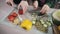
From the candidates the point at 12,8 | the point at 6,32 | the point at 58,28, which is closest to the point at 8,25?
the point at 6,32

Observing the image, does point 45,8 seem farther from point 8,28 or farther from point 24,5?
point 8,28

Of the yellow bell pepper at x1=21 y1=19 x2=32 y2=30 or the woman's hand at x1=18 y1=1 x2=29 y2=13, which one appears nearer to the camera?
the yellow bell pepper at x1=21 y1=19 x2=32 y2=30

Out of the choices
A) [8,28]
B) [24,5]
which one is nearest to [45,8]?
[24,5]

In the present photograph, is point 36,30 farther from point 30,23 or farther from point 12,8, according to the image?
point 12,8

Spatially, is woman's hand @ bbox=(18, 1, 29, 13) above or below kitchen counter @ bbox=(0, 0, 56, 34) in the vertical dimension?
above

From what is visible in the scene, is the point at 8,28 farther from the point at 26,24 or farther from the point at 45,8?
the point at 45,8

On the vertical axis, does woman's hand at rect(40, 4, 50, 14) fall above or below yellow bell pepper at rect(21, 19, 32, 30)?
above

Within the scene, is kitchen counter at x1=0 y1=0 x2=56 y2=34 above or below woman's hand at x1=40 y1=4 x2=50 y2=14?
below

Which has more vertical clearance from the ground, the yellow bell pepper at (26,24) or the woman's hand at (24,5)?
the woman's hand at (24,5)

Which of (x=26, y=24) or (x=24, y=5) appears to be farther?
(x=24, y=5)

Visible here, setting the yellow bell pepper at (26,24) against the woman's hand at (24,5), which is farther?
the woman's hand at (24,5)

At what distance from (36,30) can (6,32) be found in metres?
0.16

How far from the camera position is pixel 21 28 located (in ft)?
2.31

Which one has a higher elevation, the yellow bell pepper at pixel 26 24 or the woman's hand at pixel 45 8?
the woman's hand at pixel 45 8
